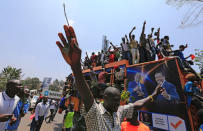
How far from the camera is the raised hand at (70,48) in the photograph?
845 mm

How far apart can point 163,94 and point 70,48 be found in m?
2.64

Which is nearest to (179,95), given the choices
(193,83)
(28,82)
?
(193,83)

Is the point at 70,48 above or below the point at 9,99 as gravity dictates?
above

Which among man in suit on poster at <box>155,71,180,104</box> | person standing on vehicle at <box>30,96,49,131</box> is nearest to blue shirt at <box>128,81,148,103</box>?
man in suit on poster at <box>155,71,180,104</box>

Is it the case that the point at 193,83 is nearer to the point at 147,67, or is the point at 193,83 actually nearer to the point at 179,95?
the point at 179,95

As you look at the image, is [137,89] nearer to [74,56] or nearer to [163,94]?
[163,94]

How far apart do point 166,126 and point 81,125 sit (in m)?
1.78

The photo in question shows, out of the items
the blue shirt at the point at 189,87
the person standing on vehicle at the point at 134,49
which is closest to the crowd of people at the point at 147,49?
the person standing on vehicle at the point at 134,49

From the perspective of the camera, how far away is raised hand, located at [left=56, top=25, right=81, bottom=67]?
33.3 inches

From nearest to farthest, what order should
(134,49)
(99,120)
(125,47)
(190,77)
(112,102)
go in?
(99,120)
(112,102)
(190,77)
(134,49)
(125,47)

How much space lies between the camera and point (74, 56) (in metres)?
0.86

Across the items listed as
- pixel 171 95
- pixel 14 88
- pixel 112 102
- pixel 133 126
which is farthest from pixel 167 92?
pixel 14 88

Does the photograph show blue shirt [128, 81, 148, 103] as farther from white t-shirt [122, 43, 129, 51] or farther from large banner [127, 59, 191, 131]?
white t-shirt [122, 43, 129, 51]

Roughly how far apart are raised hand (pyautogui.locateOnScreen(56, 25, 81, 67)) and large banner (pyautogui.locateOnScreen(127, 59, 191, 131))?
2.52 m
